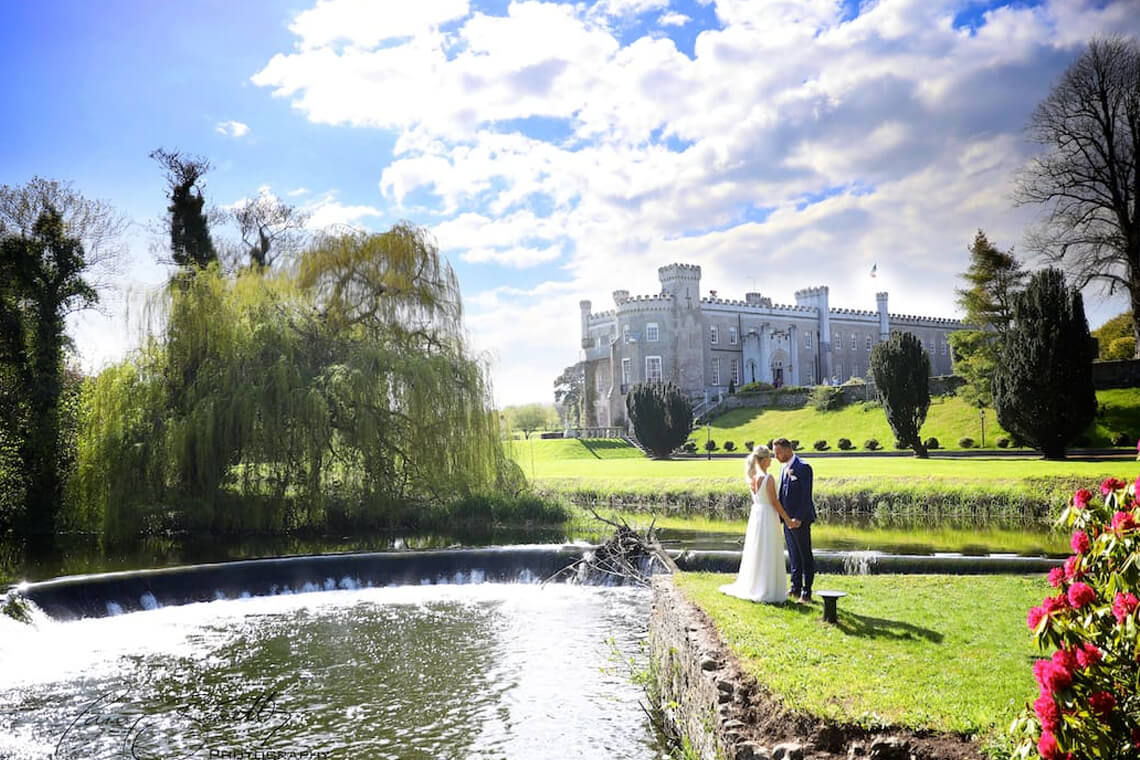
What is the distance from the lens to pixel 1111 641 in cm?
318

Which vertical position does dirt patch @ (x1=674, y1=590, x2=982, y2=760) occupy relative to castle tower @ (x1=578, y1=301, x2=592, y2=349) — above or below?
below

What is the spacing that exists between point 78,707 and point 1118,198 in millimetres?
35562

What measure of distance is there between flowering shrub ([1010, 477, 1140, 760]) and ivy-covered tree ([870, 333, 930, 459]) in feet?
87.2

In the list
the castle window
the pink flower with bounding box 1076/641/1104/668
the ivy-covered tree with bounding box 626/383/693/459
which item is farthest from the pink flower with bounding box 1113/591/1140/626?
the castle window

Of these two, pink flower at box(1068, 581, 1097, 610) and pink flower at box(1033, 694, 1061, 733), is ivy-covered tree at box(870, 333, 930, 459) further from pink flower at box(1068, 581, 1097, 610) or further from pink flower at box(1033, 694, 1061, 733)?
pink flower at box(1033, 694, 1061, 733)

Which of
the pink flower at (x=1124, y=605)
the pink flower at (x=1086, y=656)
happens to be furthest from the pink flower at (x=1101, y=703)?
the pink flower at (x=1124, y=605)

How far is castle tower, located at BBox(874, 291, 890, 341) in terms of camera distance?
210ft

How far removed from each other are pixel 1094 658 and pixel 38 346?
23.4 metres

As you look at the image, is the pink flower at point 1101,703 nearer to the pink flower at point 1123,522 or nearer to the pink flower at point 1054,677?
the pink flower at point 1054,677

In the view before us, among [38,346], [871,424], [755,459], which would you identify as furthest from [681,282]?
[755,459]

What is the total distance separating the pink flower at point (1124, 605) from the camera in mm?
2936

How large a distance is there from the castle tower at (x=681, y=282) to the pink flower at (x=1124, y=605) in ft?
170

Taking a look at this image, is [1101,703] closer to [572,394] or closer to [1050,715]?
[1050,715]

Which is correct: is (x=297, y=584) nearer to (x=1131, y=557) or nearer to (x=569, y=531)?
(x=569, y=531)
